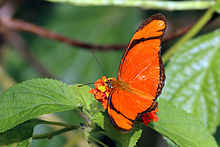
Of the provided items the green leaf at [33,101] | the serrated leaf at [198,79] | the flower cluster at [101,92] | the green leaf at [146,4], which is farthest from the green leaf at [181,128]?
the green leaf at [146,4]

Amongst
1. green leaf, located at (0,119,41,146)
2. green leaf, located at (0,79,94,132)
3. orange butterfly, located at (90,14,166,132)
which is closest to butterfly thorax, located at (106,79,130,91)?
orange butterfly, located at (90,14,166,132)

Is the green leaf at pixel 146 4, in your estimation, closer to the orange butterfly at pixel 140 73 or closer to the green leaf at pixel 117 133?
the orange butterfly at pixel 140 73

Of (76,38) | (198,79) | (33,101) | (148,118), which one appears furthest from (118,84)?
(76,38)

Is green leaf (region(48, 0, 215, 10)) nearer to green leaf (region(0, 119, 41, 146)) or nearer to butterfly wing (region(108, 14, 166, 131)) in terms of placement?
butterfly wing (region(108, 14, 166, 131))

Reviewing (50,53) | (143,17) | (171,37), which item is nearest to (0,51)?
(50,53)

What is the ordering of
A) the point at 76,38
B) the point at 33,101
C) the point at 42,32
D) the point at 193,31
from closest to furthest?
the point at 33,101 → the point at 193,31 → the point at 42,32 → the point at 76,38

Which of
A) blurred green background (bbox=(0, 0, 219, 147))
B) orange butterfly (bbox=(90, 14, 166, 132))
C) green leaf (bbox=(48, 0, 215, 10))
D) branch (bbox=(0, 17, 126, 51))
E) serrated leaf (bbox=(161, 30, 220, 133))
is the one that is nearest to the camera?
orange butterfly (bbox=(90, 14, 166, 132))

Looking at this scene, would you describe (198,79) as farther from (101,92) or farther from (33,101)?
(33,101)
